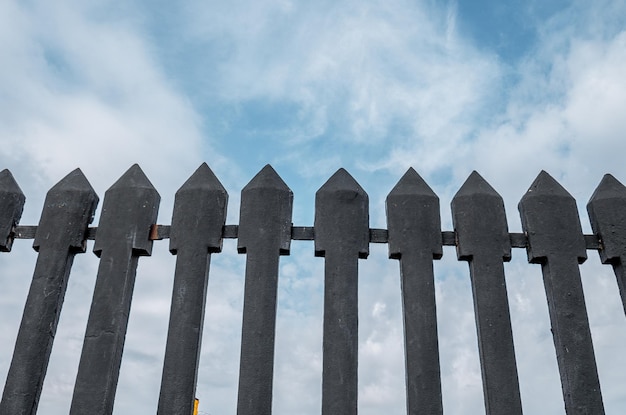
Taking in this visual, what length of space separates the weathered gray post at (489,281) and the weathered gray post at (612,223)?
2.43 feet

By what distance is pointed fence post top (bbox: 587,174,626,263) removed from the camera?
4387mm

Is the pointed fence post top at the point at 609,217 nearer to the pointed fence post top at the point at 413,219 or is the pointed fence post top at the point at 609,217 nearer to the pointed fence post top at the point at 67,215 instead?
the pointed fence post top at the point at 413,219

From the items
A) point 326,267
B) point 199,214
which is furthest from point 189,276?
point 326,267

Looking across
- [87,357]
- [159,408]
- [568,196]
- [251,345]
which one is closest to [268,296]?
[251,345]

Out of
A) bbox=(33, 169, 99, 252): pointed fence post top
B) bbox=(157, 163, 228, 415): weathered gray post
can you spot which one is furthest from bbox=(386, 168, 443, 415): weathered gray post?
bbox=(33, 169, 99, 252): pointed fence post top

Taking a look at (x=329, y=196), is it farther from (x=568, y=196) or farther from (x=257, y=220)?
(x=568, y=196)

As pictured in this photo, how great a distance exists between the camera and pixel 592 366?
13.2 feet

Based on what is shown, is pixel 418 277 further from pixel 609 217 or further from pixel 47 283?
pixel 47 283

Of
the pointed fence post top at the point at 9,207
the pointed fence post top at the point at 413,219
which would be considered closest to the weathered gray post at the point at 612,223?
the pointed fence post top at the point at 413,219

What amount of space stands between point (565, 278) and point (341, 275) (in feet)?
5.41

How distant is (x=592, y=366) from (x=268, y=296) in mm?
2317

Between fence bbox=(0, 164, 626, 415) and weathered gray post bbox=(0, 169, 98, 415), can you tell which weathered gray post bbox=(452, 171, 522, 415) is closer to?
fence bbox=(0, 164, 626, 415)

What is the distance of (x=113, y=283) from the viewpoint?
14.1 ft

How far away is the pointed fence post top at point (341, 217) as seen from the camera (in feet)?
14.2
